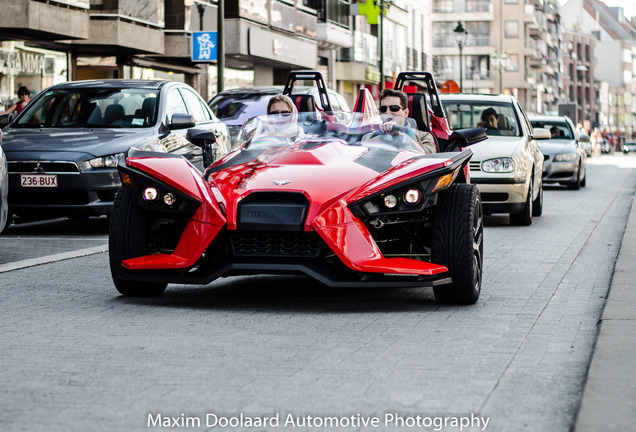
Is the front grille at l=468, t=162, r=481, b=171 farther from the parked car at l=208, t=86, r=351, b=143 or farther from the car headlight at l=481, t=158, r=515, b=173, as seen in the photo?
the parked car at l=208, t=86, r=351, b=143

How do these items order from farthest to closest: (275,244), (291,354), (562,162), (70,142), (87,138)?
(562,162) → (87,138) → (70,142) → (275,244) → (291,354)

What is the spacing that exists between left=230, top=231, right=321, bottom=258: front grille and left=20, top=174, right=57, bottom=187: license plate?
6021mm

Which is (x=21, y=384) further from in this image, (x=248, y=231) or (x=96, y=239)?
(x=96, y=239)

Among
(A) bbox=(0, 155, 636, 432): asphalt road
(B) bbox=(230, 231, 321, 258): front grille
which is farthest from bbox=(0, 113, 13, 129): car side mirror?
(B) bbox=(230, 231, 321, 258): front grille

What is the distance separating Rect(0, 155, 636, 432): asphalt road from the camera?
470cm

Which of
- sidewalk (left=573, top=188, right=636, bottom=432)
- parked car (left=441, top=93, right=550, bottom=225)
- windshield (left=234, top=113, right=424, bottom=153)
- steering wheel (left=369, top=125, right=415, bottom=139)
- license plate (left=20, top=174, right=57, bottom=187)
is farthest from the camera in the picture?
parked car (left=441, top=93, right=550, bottom=225)

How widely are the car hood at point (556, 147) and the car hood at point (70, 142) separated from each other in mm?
13461

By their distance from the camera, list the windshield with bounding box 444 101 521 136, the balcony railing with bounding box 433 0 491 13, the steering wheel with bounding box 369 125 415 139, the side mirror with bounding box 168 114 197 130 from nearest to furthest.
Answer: the steering wheel with bounding box 369 125 415 139, the side mirror with bounding box 168 114 197 130, the windshield with bounding box 444 101 521 136, the balcony railing with bounding box 433 0 491 13

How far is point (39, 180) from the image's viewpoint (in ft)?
42.5

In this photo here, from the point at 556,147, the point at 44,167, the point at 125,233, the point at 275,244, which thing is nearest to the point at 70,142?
the point at 44,167

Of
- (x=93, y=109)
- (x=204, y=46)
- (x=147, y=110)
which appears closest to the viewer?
(x=147, y=110)

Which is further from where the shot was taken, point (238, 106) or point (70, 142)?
point (238, 106)

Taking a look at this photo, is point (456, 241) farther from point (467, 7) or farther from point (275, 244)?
point (467, 7)

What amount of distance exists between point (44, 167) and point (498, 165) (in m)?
5.25
